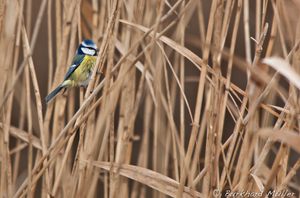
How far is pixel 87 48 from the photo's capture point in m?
1.41

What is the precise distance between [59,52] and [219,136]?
37 centimetres

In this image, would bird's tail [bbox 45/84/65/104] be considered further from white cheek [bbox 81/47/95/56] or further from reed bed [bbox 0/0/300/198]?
white cheek [bbox 81/47/95/56]

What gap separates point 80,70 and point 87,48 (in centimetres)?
5

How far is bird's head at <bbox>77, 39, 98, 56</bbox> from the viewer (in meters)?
1.35

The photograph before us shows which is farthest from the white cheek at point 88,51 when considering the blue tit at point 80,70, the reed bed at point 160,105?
the reed bed at point 160,105

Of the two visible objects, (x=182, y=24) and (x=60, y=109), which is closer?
(x=182, y=24)

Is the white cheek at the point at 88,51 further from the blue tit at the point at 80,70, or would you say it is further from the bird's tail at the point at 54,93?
the bird's tail at the point at 54,93

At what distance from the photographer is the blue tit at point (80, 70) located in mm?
1325

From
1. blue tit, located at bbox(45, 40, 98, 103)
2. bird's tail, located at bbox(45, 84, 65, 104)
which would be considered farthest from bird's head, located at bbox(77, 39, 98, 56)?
bird's tail, located at bbox(45, 84, 65, 104)

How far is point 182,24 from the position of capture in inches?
46.3

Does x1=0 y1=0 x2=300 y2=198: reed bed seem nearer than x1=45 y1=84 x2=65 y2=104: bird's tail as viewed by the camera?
Yes

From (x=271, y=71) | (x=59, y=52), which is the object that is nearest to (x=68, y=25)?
(x=59, y=52)

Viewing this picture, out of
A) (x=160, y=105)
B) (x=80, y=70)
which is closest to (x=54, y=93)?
(x=80, y=70)

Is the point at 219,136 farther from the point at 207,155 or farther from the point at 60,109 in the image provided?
the point at 60,109
